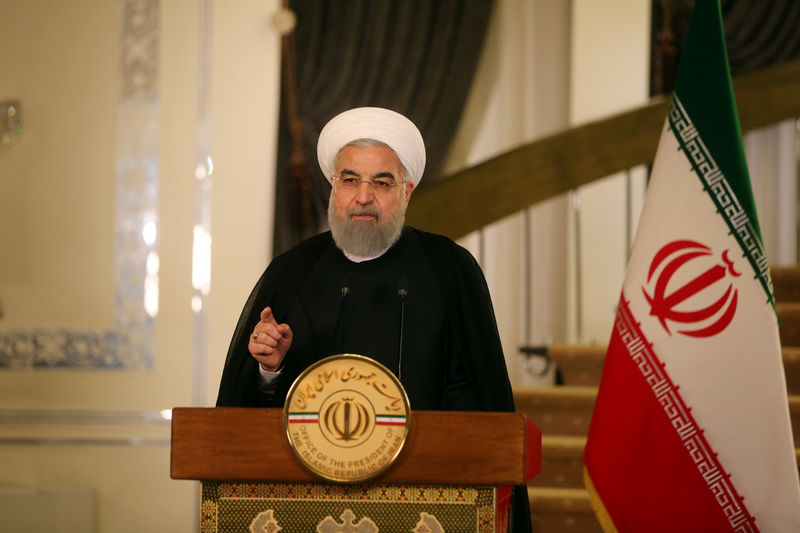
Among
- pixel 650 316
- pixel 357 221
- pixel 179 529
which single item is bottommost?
pixel 179 529

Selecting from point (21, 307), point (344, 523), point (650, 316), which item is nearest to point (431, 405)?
point (344, 523)

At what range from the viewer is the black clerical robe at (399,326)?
2002 millimetres

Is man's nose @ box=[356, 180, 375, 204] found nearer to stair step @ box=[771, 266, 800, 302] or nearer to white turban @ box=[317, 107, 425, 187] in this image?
white turban @ box=[317, 107, 425, 187]

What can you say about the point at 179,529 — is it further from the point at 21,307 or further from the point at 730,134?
the point at 730,134

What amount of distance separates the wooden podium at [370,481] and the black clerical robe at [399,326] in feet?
1.25

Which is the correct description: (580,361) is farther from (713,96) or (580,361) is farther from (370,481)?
(370,481)

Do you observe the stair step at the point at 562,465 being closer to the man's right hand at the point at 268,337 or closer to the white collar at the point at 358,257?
the white collar at the point at 358,257

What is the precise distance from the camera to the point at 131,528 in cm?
523

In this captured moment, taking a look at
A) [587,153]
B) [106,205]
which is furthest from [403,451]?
[106,205]

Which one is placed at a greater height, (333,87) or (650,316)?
(333,87)

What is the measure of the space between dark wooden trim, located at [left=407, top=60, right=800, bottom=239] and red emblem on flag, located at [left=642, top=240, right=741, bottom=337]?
1.08 meters

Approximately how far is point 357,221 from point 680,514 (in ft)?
4.11

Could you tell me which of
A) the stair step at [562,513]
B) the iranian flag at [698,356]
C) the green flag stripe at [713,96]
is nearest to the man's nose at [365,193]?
the iranian flag at [698,356]

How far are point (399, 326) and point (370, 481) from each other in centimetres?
56
